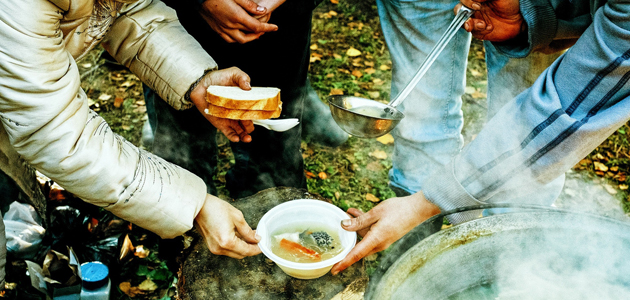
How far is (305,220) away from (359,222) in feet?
1.02

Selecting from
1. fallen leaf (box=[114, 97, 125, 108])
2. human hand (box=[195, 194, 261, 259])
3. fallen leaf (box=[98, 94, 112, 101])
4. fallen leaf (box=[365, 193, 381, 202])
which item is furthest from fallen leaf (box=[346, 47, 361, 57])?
human hand (box=[195, 194, 261, 259])

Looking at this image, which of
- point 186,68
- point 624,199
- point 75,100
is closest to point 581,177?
point 624,199

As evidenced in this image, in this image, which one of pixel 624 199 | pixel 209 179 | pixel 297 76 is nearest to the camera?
pixel 297 76

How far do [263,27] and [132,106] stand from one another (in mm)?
2800

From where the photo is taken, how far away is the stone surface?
193 cm

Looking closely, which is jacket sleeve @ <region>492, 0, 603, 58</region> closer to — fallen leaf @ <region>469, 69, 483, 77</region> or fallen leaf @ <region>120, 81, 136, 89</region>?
fallen leaf @ <region>469, 69, 483, 77</region>

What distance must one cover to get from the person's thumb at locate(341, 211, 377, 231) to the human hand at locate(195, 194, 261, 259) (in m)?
0.42

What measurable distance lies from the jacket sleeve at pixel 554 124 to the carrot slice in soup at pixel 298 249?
600 mm

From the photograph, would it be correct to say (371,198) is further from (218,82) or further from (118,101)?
(118,101)

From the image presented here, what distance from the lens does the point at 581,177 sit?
3896 mm

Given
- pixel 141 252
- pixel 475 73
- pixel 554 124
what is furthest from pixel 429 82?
pixel 475 73

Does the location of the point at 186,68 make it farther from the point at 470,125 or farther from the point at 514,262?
the point at 470,125

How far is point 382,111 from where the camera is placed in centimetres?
262

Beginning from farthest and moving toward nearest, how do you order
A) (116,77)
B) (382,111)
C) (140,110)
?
1. (116,77)
2. (140,110)
3. (382,111)
